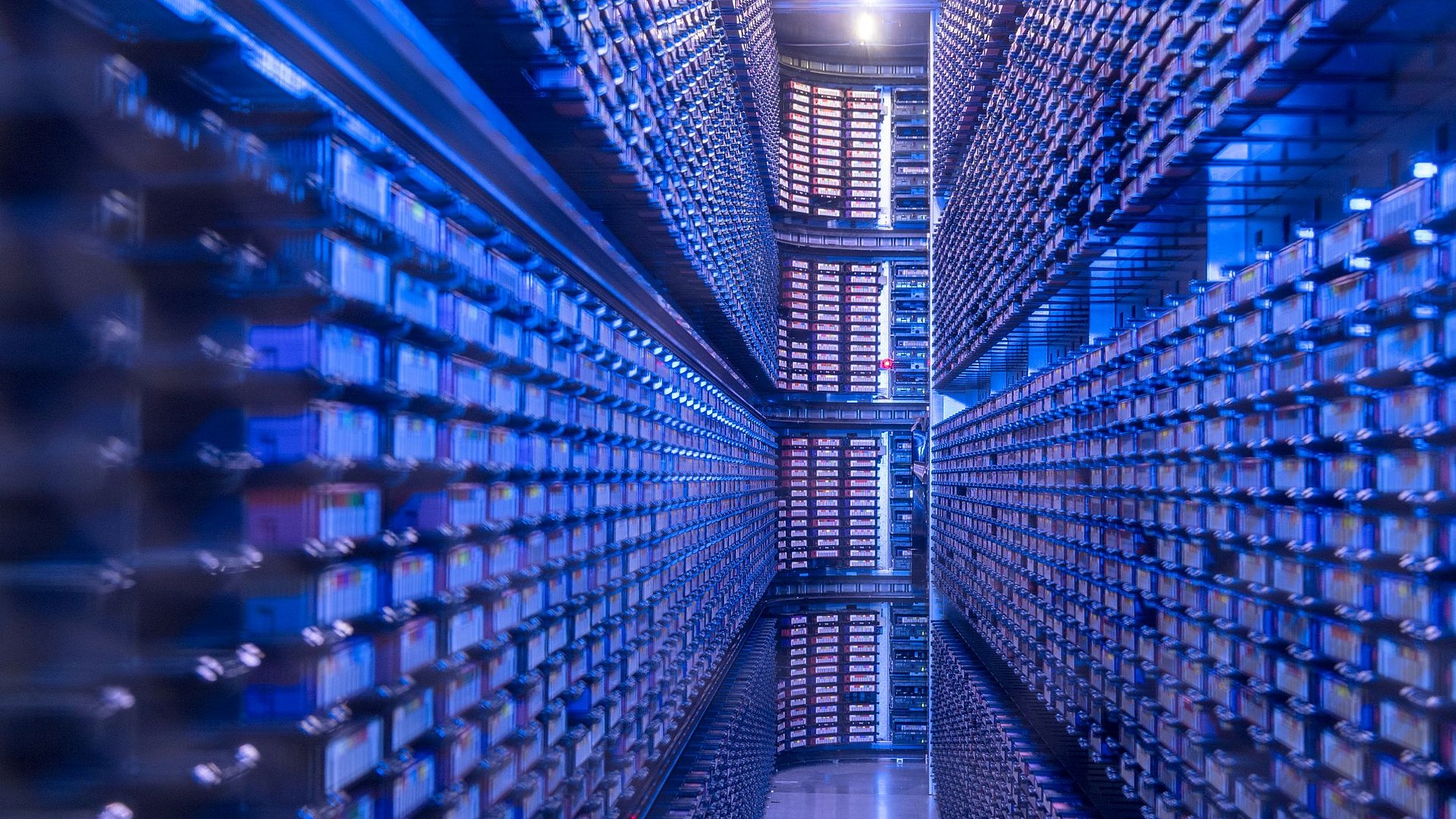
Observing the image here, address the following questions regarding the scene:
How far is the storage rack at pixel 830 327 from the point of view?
95.7 feet

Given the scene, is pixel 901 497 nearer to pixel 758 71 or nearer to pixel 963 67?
pixel 963 67

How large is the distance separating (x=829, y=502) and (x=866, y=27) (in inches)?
461

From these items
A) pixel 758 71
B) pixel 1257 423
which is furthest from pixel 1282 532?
pixel 758 71

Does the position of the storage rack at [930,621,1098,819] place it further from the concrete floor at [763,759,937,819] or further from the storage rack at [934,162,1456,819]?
the storage rack at [934,162,1456,819]

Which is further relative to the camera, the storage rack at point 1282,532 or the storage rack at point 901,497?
the storage rack at point 901,497

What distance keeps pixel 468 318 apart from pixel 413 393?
0.91 m

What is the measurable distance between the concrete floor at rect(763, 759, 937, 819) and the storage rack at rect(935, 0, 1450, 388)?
1098 centimetres

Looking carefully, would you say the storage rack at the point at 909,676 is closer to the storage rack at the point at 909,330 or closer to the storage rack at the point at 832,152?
the storage rack at the point at 909,330

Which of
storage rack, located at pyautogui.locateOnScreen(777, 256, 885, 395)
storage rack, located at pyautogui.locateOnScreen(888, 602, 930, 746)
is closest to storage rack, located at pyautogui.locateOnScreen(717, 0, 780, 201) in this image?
storage rack, located at pyautogui.locateOnScreen(777, 256, 885, 395)

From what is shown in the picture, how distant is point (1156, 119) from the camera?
8203mm

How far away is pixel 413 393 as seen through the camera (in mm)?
4926

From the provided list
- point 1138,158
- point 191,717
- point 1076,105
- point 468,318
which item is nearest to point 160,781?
point 191,717

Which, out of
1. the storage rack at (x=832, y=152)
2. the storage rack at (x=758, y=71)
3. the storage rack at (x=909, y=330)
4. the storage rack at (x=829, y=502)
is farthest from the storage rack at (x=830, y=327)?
the storage rack at (x=758, y=71)

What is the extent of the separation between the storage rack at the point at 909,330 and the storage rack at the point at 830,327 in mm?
403
